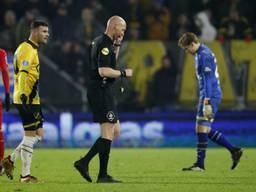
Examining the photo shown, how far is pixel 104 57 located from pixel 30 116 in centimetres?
140

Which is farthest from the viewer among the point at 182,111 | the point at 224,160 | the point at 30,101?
the point at 182,111

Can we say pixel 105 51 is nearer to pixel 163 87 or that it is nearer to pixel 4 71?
pixel 4 71

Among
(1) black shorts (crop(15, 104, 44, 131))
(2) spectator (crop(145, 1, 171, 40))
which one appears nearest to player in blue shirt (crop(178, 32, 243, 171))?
(1) black shorts (crop(15, 104, 44, 131))

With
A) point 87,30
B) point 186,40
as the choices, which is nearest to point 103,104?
point 186,40

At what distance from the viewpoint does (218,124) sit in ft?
75.2

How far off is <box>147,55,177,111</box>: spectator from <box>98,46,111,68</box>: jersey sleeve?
1077 centimetres

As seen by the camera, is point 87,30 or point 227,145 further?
point 87,30

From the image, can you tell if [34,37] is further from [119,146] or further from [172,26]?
[172,26]

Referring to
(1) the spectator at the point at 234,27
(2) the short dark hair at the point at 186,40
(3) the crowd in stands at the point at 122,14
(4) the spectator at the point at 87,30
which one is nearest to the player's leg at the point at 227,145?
(2) the short dark hair at the point at 186,40

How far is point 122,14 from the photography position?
24734 mm

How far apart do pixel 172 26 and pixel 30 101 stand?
13002 millimetres

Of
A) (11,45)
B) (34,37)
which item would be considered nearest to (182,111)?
(11,45)

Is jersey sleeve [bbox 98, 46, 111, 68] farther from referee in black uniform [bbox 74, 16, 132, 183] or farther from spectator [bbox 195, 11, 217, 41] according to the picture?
spectator [bbox 195, 11, 217, 41]

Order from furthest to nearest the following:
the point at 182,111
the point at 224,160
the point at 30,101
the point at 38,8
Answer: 1. the point at 38,8
2. the point at 182,111
3. the point at 224,160
4. the point at 30,101
